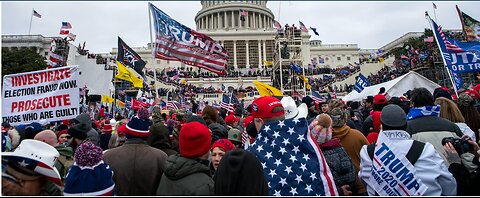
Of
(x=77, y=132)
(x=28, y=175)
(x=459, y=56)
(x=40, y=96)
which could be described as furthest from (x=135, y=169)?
(x=459, y=56)

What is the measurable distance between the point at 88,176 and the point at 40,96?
13.8 ft

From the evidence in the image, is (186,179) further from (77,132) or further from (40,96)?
(40,96)

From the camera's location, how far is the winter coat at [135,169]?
3.56 m

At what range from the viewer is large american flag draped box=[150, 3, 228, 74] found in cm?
1111

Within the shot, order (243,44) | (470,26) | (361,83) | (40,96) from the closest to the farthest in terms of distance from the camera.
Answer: (40,96) → (470,26) → (361,83) → (243,44)

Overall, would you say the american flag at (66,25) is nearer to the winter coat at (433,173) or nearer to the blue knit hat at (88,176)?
the blue knit hat at (88,176)

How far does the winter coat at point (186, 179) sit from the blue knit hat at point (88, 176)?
1.62 ft

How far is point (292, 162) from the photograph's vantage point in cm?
315

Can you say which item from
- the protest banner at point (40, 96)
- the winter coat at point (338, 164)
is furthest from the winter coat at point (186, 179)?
the protest banner at point (40, 96)

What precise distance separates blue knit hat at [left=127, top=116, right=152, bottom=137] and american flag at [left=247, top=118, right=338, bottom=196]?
142 cm

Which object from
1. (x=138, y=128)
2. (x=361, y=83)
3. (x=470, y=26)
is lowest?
(x=138, y=128)

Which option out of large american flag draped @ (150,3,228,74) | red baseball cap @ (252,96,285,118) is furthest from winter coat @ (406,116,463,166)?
large american flag draped @ (150,3,228,74)

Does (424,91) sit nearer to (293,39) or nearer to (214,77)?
(293,39)

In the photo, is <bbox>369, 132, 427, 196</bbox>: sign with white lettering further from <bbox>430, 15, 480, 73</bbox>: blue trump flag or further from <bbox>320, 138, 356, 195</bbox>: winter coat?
<bbox>430, 15, 480, 73</bbox>: blue trump flag
